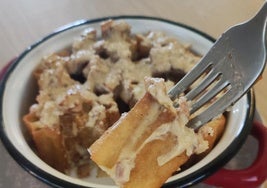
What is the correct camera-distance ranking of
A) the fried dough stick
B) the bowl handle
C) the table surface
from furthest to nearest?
the table surface, the bowl handle, the fried dough stick

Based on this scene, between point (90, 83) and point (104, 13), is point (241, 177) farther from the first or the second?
point (104, 13)

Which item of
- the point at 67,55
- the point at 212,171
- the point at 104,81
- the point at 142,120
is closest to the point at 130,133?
the point at 142,120

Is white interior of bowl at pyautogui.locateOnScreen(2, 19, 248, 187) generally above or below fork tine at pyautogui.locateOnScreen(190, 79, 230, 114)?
below

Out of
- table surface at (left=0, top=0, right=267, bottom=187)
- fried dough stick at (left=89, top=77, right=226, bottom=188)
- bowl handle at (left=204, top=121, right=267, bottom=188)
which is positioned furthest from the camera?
table surface at (left=0, top=0, right=267, bottom=187)

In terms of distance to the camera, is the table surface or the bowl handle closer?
the bowl handle

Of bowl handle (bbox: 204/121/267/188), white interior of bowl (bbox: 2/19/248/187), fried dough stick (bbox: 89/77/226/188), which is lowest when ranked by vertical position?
bowl handle (bbox: 204/121/267/188)

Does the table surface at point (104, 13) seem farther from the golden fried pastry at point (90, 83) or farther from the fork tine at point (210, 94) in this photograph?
the fork tine at point (210, 94)

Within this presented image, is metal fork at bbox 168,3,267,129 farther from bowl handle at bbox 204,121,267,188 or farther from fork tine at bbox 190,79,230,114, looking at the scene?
bowl handle at bbox 204,121,267,188

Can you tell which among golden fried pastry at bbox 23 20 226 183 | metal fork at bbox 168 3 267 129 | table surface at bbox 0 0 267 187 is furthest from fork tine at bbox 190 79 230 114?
table surface at bbox 0 0 267 187
